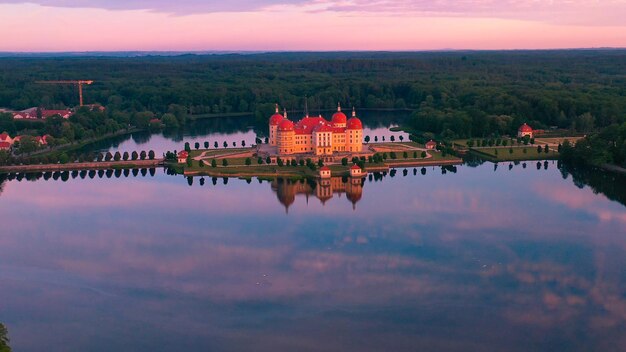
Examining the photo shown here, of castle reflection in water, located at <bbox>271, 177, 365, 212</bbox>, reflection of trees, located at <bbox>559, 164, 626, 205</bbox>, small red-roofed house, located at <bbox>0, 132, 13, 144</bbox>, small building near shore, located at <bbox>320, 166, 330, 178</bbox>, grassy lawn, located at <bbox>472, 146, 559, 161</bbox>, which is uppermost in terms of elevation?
small red-roofed house, located at <bbox>0, 132, 13, 144</bbox>

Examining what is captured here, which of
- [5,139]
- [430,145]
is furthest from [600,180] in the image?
[5,139]

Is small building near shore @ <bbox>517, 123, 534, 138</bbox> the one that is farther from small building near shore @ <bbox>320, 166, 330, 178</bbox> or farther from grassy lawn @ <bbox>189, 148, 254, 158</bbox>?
grassy lawn @ <bbox>189, 148, 254, 158</bbox>

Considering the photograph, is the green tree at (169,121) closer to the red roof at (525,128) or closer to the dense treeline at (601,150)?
the red roof at (525,128)

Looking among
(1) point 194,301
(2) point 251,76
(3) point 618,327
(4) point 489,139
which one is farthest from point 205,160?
(2) point 251,76

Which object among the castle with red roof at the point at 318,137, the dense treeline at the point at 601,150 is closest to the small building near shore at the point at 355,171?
the castle with red roof at the point at 318,137

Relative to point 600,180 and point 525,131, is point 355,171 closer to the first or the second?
point 600,180

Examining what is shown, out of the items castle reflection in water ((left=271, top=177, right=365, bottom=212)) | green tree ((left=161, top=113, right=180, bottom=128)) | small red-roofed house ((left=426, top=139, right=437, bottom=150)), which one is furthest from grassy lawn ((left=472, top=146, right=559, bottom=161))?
green tree ((left=161, top=113, right=180, bottom=128))

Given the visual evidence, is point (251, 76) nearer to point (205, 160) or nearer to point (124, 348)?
point (205, 160)
